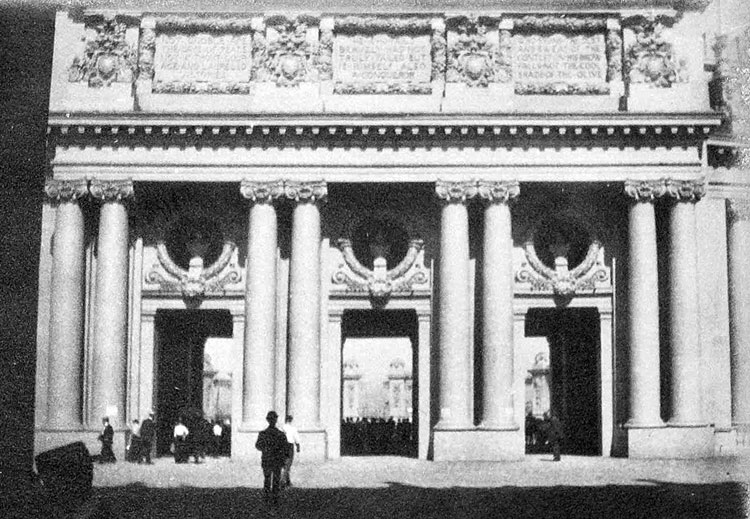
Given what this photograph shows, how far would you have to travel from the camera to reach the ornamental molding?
31.3 metres

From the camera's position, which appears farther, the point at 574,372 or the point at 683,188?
the point at 574,372

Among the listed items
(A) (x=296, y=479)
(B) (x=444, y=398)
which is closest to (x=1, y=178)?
(A) (x=296, y=479)

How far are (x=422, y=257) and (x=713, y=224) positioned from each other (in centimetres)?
872

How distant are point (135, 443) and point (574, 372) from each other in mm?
13551

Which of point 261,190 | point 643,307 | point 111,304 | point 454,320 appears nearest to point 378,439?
point 454,320

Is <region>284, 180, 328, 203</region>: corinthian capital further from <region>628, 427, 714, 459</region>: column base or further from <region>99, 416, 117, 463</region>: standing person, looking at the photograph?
<region>628, 427, 714, 459</region>: column base

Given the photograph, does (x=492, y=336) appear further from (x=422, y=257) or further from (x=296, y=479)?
(x=296, y=479)

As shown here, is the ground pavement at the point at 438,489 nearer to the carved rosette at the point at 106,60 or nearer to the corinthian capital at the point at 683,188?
the corinthian capital at the point at 683,188

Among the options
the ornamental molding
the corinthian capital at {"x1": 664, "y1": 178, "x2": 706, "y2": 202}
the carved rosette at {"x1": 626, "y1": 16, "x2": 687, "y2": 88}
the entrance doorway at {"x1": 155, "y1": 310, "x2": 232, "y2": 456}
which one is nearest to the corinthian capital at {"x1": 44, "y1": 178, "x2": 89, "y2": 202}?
the entrance doorway at {"x1": 155, "y1": 310, "x2": 232, "y2": 456}

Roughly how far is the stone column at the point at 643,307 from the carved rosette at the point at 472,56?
16.8 feet

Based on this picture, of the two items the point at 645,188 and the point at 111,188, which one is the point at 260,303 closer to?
the point at 111,188

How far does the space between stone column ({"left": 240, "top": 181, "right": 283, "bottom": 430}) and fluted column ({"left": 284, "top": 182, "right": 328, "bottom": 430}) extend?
53 centimetres

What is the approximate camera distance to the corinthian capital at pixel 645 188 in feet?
98.9

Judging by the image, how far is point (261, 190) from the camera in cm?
3023
